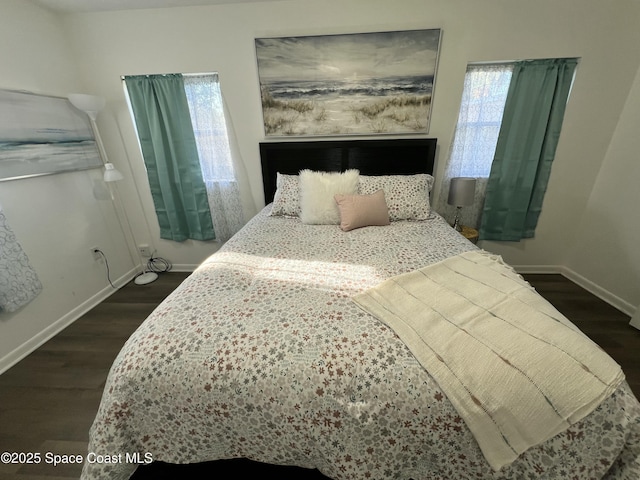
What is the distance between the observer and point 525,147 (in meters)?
2.21

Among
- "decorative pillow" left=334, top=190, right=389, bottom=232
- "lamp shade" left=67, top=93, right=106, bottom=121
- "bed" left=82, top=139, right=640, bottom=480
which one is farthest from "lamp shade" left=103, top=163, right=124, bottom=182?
"decorative pillow" left=334, top=190, right=389, bottom=232

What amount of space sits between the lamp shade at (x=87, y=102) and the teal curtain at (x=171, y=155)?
0.27 metres

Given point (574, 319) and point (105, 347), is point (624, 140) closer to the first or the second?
point (574, 319)

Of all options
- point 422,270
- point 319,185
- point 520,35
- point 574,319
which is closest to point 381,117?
point 319,185

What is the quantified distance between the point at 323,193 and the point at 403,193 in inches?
25.2

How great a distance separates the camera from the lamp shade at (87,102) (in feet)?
6.46

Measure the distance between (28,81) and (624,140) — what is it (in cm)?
467

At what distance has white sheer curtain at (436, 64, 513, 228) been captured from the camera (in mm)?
2115

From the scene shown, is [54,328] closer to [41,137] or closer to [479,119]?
[41,137]

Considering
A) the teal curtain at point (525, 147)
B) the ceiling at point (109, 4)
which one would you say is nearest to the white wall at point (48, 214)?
the ceiling at point (109, 4)

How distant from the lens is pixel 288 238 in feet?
5.55

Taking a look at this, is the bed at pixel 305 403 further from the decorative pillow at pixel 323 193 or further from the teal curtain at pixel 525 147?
the teal curtain at pixel 525 147

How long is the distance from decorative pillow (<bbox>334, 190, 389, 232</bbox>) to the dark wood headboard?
609mm

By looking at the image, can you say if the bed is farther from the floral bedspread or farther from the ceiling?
the ceiling
